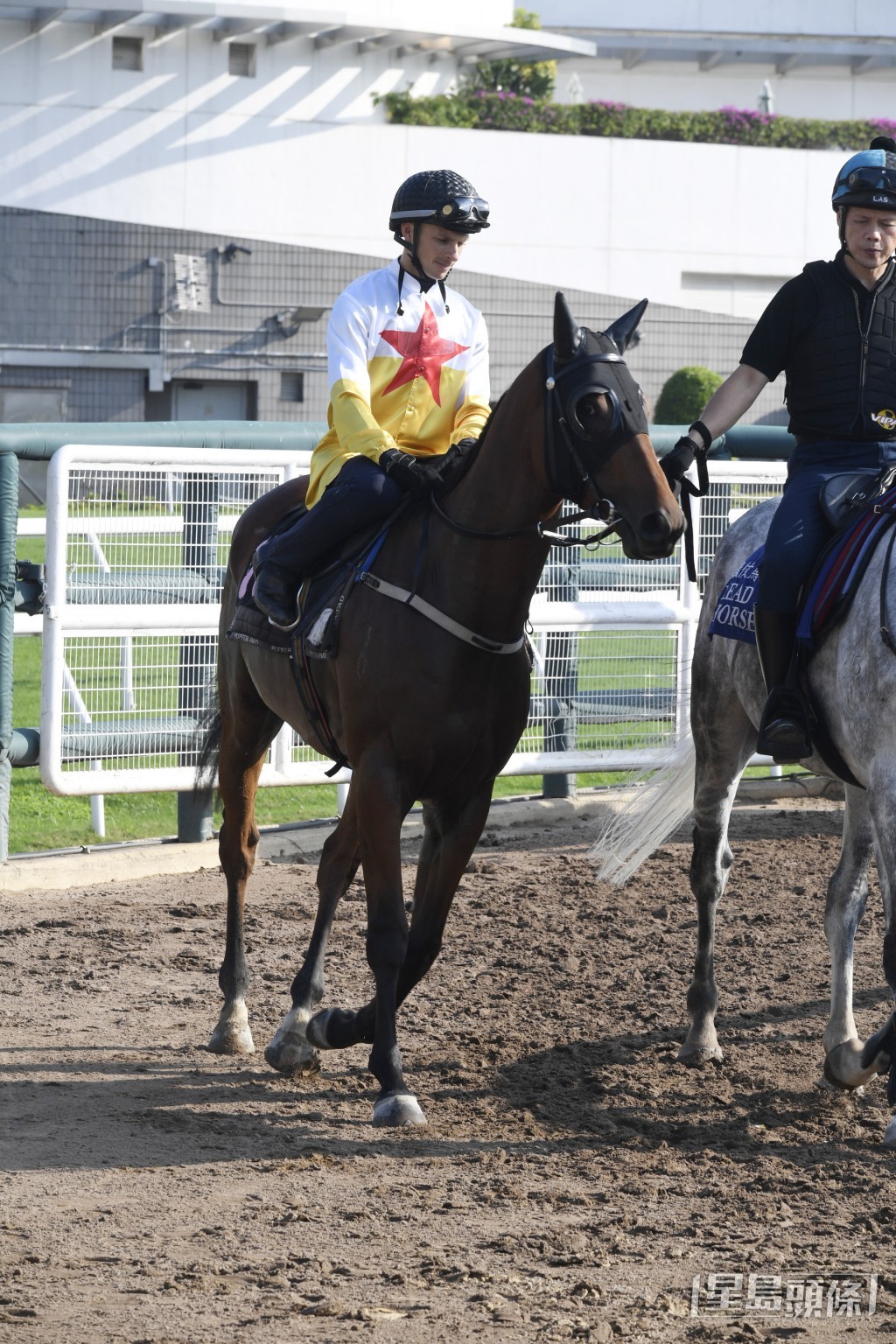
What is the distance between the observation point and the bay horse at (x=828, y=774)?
4.35m

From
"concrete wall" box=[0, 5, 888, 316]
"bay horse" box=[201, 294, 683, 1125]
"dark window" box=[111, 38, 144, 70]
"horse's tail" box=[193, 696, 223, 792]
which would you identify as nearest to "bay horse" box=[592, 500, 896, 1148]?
"bay horse" box=[201, 294, 683, 1125]

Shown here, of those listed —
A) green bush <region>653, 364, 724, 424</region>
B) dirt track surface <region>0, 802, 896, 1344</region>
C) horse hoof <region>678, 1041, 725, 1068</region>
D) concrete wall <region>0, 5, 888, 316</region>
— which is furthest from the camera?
concrete wall <region>0, 5, 888, 316</region>

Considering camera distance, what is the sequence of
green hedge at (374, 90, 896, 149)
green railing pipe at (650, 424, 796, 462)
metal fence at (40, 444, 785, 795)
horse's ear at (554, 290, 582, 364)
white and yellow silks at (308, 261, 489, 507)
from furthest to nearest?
green hedge at (374, 90, 896, 149) → green railing pipe at (650, 424, 796, 462) → metal fence at (40, 444, 785, 795) → white and yellow silks at (308, 261, 489, 507) → horse's ear at (554, 290, 582, 364)

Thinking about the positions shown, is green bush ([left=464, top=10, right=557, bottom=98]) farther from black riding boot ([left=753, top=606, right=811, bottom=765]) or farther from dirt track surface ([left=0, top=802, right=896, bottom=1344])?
black riding boot ([left=753, top=606, right=811, bottom=765])

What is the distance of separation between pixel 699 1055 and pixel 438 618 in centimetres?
170

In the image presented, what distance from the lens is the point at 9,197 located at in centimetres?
2798

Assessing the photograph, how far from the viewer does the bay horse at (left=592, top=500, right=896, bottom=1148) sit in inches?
171

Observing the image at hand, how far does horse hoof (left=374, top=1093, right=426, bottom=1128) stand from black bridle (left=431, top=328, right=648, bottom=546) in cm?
157

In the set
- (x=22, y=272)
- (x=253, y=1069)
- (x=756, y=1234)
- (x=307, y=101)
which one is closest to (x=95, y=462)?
(x=253, y=1069)

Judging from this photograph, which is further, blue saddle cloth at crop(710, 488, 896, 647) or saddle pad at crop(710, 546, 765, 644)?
saddle pad at crop(710, 546, 765, 644)

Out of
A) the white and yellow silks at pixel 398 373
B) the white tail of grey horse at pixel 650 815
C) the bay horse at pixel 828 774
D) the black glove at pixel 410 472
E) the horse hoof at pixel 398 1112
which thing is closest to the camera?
the bay horse at pixel 828 774

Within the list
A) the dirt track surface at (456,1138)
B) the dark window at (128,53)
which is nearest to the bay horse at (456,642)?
the dirt track surface at (456,1138)

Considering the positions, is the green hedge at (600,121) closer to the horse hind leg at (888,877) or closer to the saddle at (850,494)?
the saddle at (850,494)

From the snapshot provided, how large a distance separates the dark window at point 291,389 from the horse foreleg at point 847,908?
2466 cm
